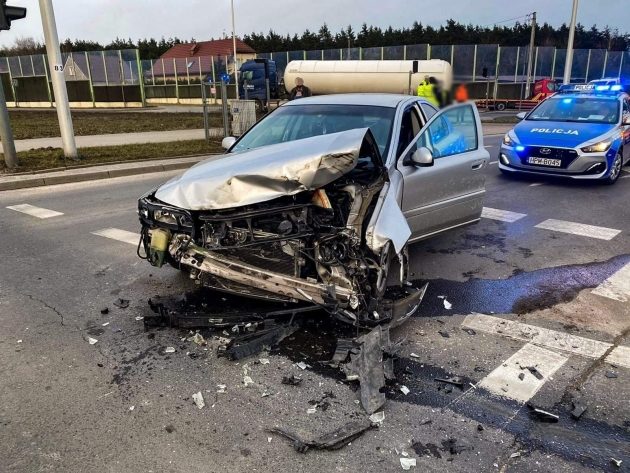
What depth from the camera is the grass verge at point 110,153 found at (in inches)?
442

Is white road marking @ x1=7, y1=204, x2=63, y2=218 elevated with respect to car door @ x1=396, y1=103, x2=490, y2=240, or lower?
lower

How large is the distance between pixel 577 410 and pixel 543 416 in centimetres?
23

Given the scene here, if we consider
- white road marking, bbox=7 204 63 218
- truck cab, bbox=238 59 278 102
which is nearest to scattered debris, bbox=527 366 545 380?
white road marking, bbox=7 204 63 218

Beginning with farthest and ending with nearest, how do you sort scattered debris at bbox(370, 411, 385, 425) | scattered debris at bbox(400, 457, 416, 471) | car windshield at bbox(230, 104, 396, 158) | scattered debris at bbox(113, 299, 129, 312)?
car windshield at bbox(230, 104, 396, 158) < scattered debris at bbox(113, 299, 129, 312) < scattered debris at bbox(370, 411, 385, 425) < scattered debris at bbox(400, 457, 416, 471)

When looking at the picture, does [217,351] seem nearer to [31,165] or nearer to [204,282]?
[204,282]

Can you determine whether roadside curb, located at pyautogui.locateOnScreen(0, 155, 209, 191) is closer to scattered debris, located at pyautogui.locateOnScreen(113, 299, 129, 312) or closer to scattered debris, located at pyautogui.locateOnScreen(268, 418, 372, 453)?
scattered debris, located at pyautogui.locateOnScreen(113, 299, 129, 312)

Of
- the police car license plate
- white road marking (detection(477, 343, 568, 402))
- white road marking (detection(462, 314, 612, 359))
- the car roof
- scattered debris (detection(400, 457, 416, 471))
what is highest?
the car roof

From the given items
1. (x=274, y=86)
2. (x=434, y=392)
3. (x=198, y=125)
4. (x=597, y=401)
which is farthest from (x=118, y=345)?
(x=274, y=86)

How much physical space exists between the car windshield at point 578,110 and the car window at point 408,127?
606 centimetres

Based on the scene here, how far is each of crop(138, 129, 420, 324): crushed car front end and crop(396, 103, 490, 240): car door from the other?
100 cm

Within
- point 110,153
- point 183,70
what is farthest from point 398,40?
point 110,153

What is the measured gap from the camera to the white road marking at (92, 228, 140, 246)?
20.9 feet

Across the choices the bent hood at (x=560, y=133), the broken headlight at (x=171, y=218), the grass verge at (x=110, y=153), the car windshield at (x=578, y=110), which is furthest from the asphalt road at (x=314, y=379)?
the grass verge at (x=110, y=153)

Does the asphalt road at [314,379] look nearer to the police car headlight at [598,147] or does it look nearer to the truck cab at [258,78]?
the police car headlight at [598,147]
